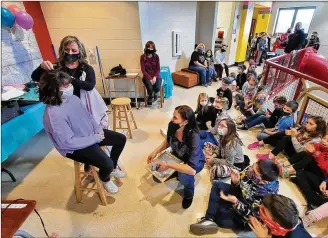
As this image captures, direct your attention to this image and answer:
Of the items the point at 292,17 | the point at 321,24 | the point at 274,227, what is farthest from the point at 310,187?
the point at 292,17

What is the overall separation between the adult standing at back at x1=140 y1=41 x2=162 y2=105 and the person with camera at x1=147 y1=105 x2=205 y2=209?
2101 millimetres

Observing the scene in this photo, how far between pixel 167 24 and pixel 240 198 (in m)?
4.10

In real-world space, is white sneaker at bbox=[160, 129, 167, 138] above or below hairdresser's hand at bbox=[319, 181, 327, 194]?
below

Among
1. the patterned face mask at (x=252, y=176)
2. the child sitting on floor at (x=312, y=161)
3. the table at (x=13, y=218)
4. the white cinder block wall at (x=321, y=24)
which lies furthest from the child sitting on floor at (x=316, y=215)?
the white cinder block wall at (x=321, y=24)

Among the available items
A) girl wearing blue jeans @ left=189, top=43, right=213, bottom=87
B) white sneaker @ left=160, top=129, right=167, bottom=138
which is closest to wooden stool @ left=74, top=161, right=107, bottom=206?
white sneaker @ left=160, top=129, right=167, bottom=138

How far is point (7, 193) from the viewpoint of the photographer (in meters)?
1.93

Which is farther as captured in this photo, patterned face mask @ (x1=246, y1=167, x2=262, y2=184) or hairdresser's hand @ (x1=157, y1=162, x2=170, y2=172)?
hairdresser's hand @ (x1=157, y1=162, x2=170, y2=172)

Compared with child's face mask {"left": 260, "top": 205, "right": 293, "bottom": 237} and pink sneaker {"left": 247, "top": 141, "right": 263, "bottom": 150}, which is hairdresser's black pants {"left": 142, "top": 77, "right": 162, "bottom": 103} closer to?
pink sneaker {"left": 247, "top": 141, "right": 263, "bottom": 150}

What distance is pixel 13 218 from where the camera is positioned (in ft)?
3.05

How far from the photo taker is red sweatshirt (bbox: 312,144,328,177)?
1.70 m

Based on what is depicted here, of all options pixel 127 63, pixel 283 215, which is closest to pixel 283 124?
pixel 283 215

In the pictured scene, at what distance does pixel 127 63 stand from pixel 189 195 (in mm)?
2923

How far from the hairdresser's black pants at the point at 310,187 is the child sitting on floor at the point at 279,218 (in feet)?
2.40

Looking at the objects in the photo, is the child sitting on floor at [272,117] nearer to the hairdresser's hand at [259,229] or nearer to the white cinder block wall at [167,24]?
the hairdresser's hand at [259,229]
